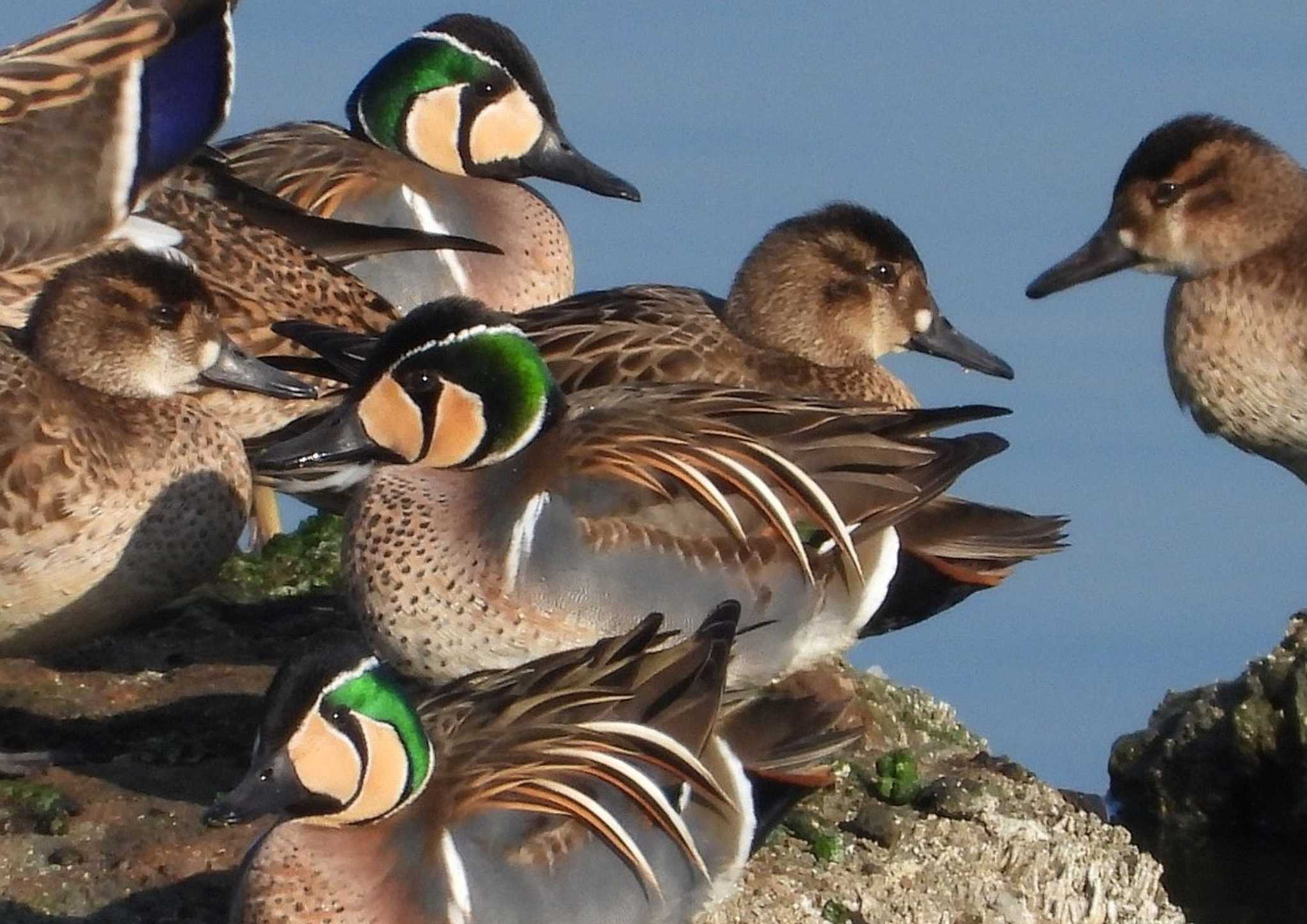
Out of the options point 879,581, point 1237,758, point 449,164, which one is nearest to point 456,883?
point 879,581

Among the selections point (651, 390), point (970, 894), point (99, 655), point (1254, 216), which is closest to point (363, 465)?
point (651, 390)

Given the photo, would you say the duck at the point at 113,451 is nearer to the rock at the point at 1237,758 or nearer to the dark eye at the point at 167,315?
the dark eye at the point at 167,315

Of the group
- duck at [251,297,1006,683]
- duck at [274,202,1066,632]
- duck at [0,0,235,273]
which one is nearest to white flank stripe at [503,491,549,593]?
duck at [251,297,1006,683]

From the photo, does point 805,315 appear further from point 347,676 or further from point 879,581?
point 347,676

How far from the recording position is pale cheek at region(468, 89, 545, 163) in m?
9.81

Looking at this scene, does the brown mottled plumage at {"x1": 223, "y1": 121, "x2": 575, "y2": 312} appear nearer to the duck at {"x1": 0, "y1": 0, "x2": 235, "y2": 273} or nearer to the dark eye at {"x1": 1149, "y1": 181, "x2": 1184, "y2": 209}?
the duck at {"x1": 0, "y1": 0, "x2": 235, "y2": 273}

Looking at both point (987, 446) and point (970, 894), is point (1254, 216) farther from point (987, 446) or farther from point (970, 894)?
point (970, 894)

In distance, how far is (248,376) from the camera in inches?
289

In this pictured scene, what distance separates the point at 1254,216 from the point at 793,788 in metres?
3.70

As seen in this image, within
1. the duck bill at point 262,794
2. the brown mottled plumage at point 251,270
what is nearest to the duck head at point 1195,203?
the brown mottled plumage at point 251,270

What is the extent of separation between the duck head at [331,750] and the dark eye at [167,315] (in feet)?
6.58

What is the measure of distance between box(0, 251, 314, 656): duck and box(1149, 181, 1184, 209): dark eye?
2906mm

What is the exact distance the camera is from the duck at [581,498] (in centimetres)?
614

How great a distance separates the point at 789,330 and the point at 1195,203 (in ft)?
5.61
